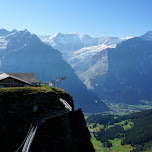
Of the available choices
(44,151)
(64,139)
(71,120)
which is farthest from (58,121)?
(71,120)

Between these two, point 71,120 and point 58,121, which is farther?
point 71,120

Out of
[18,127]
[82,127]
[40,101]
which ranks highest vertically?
[40,101]

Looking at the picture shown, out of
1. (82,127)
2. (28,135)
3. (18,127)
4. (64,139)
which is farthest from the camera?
(82,127)

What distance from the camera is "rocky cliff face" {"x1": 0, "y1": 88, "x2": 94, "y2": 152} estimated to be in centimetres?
3647

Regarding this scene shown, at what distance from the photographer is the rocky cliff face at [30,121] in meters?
36.5

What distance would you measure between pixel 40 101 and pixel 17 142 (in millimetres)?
9463

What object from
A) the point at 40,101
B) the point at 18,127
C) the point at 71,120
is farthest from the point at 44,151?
the point at 71,120

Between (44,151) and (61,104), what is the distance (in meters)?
12.8

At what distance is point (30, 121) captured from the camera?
126 ft

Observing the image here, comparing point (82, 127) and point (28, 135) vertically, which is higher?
point (28, 135)

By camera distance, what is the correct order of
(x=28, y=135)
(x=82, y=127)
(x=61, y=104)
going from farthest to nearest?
1. (x=82, y=127)
2. (x=61, y=104)
3. (x=28, y=135)

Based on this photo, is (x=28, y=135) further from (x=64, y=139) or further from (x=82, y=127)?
(x=82, y=127)

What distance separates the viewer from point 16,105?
128 feet

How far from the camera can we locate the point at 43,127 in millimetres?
39375
